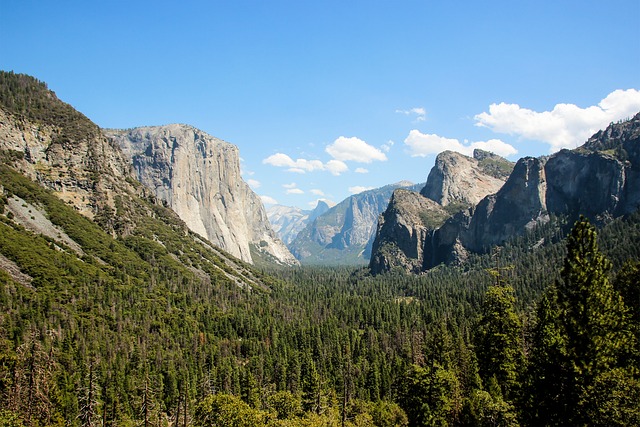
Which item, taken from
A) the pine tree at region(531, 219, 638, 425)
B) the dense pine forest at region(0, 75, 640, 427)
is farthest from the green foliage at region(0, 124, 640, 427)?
the dense pine forest at region(0, 75, 640, 427)

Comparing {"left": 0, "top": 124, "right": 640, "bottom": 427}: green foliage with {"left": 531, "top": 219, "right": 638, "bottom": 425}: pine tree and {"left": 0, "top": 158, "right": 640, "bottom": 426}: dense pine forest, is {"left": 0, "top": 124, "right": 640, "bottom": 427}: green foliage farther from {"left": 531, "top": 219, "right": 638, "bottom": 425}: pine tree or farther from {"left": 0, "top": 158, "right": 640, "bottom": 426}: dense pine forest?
{"left": 0, "top": 158, "right": 640, "bottom": 426}: dense pine forest

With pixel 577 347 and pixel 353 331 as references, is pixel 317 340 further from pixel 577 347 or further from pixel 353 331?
pixel 577 347

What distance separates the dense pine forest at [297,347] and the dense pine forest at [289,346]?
0.23m

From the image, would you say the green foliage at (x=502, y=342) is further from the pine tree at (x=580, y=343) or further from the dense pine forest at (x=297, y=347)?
the pine tree at (x=580, y=343)

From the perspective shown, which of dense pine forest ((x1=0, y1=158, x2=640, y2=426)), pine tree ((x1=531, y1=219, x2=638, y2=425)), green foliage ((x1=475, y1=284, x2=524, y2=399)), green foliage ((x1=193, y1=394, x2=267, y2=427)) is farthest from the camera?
green foliage ((x1=193, y1=394, x2=267, y2=427))

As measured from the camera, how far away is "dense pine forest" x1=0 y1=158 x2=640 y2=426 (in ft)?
98.3

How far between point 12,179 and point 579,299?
725 ft

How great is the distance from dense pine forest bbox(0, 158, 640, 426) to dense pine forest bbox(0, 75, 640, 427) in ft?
0.77

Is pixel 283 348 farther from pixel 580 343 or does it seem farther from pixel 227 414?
pixel 580 343

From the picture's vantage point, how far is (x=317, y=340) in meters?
129

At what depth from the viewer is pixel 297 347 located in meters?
131

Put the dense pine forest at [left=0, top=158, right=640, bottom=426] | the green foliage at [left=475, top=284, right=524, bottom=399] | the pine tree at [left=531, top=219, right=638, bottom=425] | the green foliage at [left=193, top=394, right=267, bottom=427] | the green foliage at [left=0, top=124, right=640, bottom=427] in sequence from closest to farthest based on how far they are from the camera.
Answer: the pine tree at [left=531, top=219, right=638, bottom=425] → the dense pine forest at [left=0, top=158, right=640, bottom=426] → the green foliage at [left=0, top=124, right=640, bottom=427] → the green foliage at [left=475, top=284, right=524, bottom=399] → the green foliage at [left=193, top=394, right=267, bottom=427]

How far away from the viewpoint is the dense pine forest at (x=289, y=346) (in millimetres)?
30016

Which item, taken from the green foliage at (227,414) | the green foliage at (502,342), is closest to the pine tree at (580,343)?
the green foliage at (502,342)
